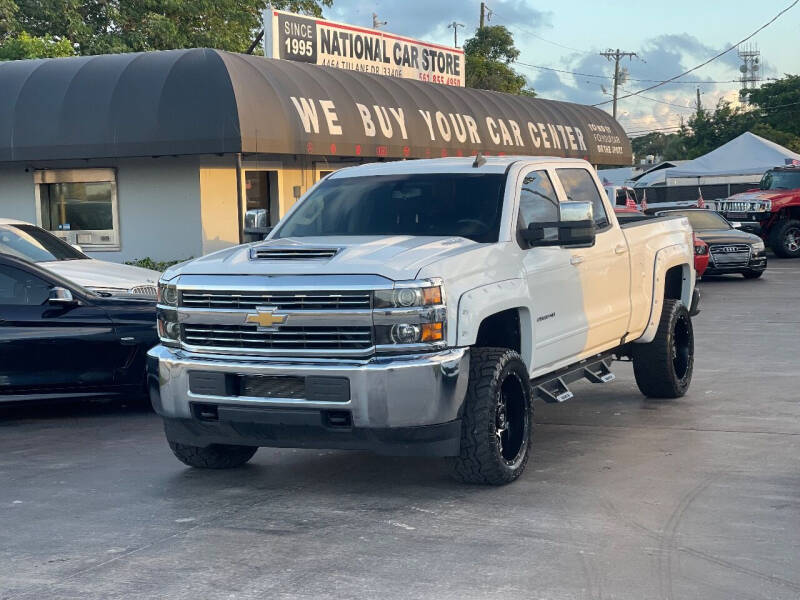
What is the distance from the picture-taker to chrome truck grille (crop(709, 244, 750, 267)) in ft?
76.6

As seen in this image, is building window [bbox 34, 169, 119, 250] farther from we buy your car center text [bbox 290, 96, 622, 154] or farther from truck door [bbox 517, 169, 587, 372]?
truck door [bbox 517, 169, 587, 372]

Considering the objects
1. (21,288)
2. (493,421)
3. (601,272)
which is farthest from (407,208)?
(21,288)

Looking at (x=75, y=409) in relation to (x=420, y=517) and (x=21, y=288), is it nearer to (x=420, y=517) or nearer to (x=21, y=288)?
(x=21, y=288)

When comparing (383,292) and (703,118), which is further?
(703,118)

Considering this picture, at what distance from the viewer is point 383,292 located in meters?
6.42

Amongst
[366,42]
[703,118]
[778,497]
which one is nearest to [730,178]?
[366,42]

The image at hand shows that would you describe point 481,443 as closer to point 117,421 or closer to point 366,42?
point 117,421

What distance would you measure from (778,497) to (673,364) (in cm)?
331

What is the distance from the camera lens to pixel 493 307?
6.91 metres

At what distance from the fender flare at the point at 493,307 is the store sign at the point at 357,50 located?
59.4 feet

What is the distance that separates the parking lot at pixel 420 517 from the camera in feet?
17.3

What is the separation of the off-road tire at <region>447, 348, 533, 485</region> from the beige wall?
15547 mm

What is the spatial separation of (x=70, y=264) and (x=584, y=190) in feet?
20.1

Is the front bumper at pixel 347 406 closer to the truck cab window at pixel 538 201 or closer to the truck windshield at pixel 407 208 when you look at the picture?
the truck windshield at pixel 407 208
